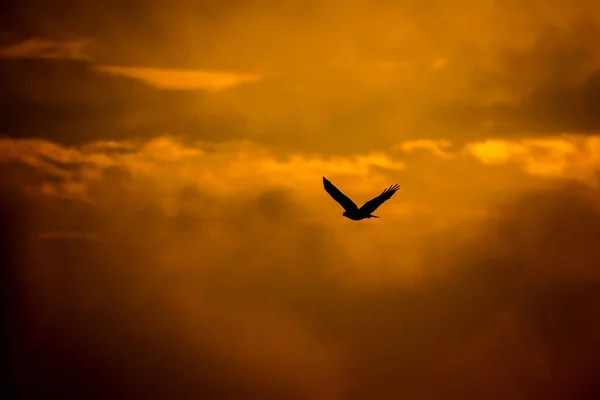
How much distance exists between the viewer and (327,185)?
169 feet

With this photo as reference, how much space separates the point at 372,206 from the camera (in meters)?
51.6

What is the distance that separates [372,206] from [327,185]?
215 centimetres
